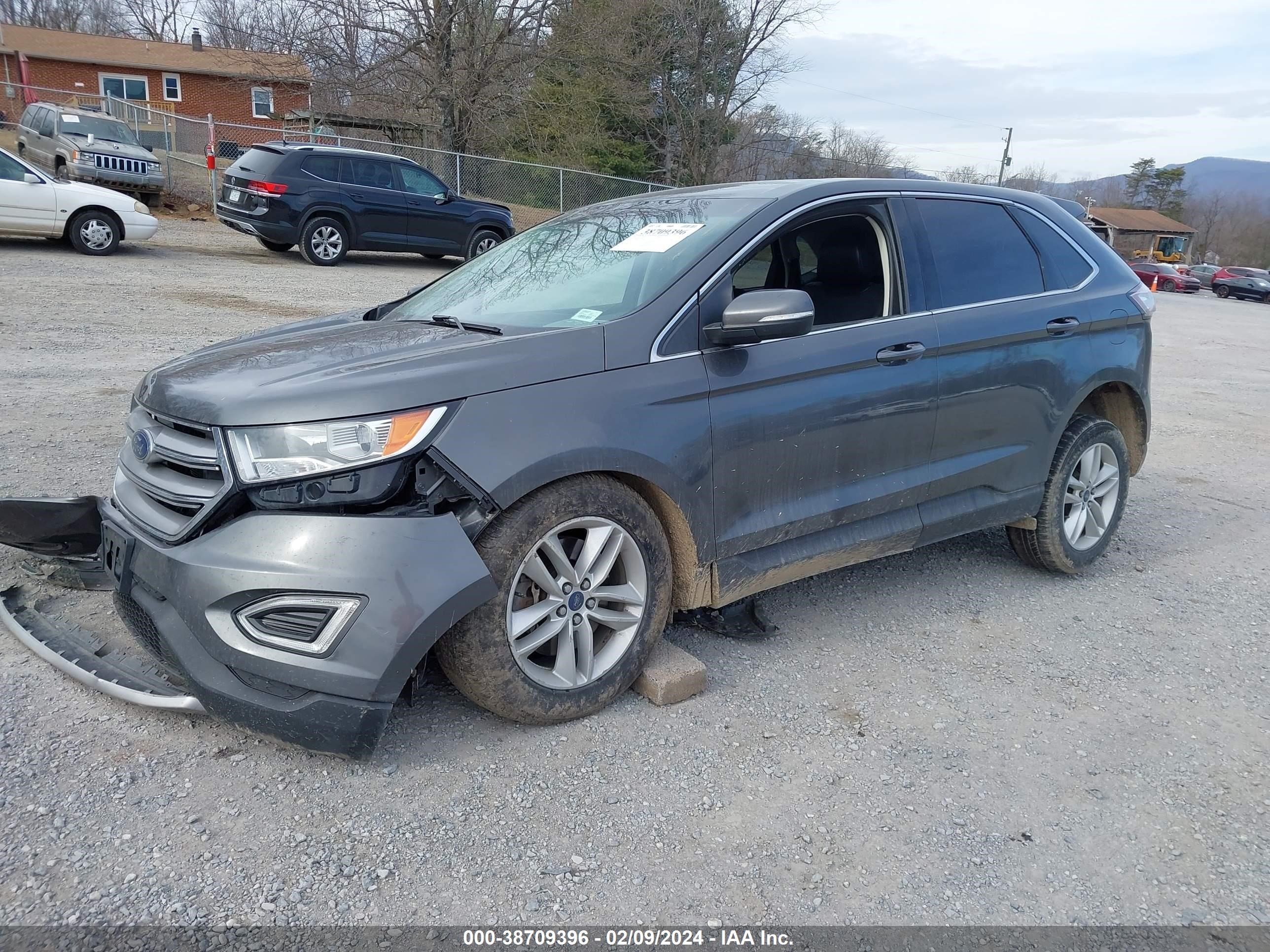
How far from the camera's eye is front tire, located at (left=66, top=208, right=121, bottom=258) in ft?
44.8

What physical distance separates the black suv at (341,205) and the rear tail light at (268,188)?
0.4 inches

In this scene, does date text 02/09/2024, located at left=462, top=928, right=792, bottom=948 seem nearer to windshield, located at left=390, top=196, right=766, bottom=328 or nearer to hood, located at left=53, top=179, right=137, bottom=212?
windshield, located at left=390, top=196, right=766, bottom=328

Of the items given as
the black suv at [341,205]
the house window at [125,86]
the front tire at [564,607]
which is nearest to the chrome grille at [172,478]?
the front tire at [564,607]

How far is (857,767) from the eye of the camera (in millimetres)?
3084

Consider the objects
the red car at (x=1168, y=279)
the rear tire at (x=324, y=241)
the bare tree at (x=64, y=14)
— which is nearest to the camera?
the rear tire at (x=324, y=241)

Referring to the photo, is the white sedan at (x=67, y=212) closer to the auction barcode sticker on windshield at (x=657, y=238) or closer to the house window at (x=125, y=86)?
the auction barcode sticker on windshield at (x=657, y=238)

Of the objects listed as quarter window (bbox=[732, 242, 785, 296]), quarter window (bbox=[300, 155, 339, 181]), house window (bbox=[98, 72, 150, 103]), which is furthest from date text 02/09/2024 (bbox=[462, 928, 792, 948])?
house window (bbox=[98, 72, 150, 103])

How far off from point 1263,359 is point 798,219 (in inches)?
578

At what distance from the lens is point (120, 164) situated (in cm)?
1798

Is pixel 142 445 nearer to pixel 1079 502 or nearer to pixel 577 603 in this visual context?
pixel 577 603

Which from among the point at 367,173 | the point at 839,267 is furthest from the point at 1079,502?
the point at 367,173

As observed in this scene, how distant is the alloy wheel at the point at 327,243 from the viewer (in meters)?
15.5

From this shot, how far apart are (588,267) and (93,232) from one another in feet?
41.9

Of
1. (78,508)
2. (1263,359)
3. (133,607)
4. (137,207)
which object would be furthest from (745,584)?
(1263,359)
